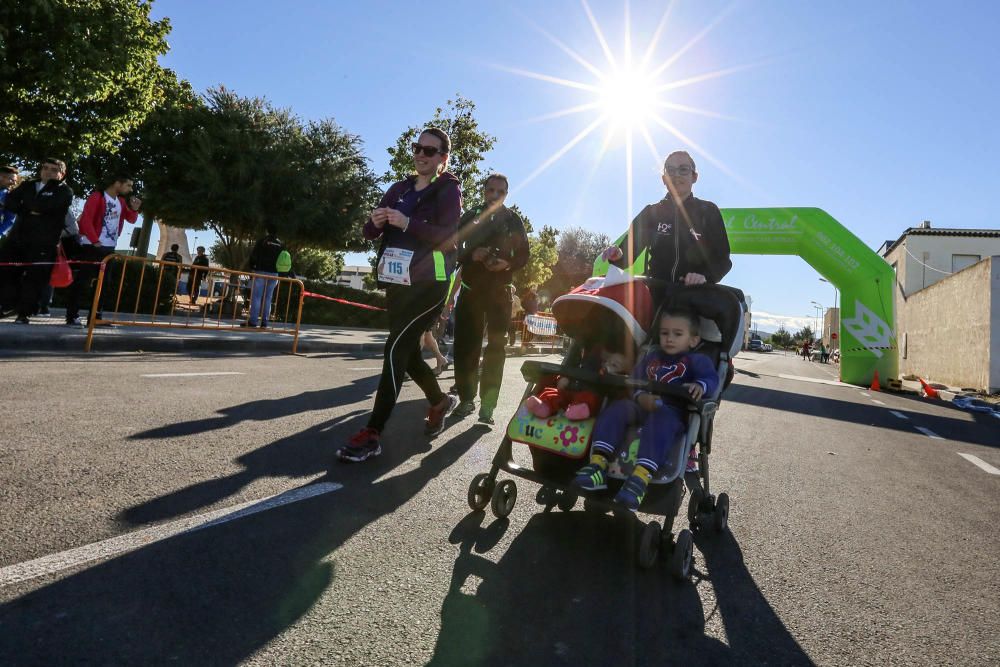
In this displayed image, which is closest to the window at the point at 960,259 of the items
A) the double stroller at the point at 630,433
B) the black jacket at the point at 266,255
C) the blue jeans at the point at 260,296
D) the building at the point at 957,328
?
the building at the point at 957,328

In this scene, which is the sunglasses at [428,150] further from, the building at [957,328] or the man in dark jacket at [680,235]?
the building at [957,328]

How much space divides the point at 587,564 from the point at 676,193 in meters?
2.61

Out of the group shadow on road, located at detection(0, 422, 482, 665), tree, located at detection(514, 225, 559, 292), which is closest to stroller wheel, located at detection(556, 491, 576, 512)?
shadow on road, located at detection(0, 422, 482, 665)

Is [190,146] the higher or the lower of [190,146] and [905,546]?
the higher

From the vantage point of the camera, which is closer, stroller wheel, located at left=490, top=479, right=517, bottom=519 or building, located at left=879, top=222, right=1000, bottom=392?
stroller wheel, located at left=490, top=479, right=517, bottom=519

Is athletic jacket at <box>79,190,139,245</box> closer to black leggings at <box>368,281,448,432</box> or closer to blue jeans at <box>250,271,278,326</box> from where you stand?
blue jeans at <box>250,271,278,326</box>

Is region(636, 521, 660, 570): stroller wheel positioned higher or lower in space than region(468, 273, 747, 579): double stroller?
lower

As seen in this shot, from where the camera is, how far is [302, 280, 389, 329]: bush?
807 inches

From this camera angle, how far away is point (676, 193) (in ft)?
13.3

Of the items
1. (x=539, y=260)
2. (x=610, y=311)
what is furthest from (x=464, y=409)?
(x=539, y=260)

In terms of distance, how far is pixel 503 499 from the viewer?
2.79 m

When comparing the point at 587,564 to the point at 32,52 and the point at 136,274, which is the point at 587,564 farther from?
the point at 32,52

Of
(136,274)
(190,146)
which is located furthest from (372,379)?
(190,146)

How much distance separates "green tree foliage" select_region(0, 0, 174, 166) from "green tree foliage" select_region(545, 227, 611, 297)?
156 feet
